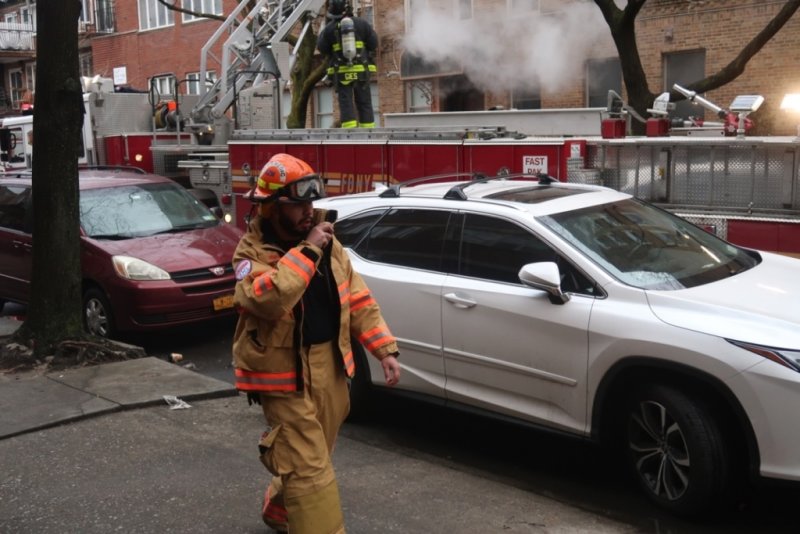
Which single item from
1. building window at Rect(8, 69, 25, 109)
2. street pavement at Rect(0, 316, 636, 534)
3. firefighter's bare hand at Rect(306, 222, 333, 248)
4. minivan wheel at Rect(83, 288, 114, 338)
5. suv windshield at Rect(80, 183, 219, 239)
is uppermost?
building window at Rect(8, 69, 25, 109)

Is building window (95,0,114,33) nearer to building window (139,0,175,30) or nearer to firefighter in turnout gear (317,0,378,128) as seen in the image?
building window (139,0,175,30)

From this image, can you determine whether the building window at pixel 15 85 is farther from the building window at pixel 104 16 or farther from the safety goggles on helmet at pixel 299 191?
the safety goggles on helmet at pixel 299 191

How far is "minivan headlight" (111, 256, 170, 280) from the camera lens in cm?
801

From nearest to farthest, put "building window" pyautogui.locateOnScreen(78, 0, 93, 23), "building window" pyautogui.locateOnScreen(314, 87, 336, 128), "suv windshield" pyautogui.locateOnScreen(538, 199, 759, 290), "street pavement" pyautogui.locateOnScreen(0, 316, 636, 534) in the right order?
"street pavement" pyautogui.locateOnScreen(0, 316, 636, 534) < "suv windshield" pyautogui.locateOnScreen(538, 199, 759, 290) < "building window" pyautogui.locateOnScreen(314, 87, 336, 128) < "building window" pyautogui.locateOnScreen(78, 0, 93, 23)

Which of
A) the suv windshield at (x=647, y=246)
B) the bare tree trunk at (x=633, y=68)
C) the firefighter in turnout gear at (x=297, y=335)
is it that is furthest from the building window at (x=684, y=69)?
the firefighter in turnout gear at (x=297, y=335)

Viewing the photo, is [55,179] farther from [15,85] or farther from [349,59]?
[15,85]

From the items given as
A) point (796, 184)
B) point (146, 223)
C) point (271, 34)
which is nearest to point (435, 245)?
point (796, 184)

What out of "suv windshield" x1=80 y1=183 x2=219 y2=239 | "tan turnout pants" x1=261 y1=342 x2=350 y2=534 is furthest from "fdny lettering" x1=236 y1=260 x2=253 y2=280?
"suv windshield" x1=80 y1=183 x2=219 y2=239

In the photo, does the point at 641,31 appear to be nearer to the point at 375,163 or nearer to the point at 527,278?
the point at 375,163

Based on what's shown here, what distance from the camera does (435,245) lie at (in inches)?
211

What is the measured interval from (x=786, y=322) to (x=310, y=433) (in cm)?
218

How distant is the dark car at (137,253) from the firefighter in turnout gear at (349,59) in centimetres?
294

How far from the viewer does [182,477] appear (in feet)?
15.4

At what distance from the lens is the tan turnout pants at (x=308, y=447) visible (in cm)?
339
